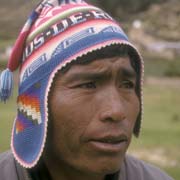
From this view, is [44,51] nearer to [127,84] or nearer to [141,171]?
[127,84]

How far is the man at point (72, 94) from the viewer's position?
2.38m

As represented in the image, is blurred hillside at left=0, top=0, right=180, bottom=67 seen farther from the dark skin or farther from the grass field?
the dark skin

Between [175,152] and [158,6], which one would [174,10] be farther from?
[175,152]

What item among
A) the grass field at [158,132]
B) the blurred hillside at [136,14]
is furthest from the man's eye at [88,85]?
the blurred hillside at [136,14]

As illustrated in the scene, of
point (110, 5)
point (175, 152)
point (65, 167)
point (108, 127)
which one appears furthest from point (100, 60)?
point (110, 5)

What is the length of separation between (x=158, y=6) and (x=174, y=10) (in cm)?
576

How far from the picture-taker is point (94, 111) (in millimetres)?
2381

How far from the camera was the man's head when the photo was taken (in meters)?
2.36

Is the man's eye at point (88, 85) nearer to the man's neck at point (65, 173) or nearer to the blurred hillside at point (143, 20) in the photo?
the man's neck at point (65, 173)

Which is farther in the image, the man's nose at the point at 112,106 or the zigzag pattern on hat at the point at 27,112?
the zigzag pattern on hat at the point at 27,112

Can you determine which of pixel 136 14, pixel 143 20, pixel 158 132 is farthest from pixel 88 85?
pixel 136 14

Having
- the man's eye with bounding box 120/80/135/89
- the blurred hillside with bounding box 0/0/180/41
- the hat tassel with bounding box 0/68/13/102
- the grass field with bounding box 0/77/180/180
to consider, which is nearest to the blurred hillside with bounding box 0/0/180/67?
the blurred hillside with bounding box 0/0/180/41

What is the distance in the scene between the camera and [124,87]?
252cm

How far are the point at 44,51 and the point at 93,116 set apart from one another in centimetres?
33
